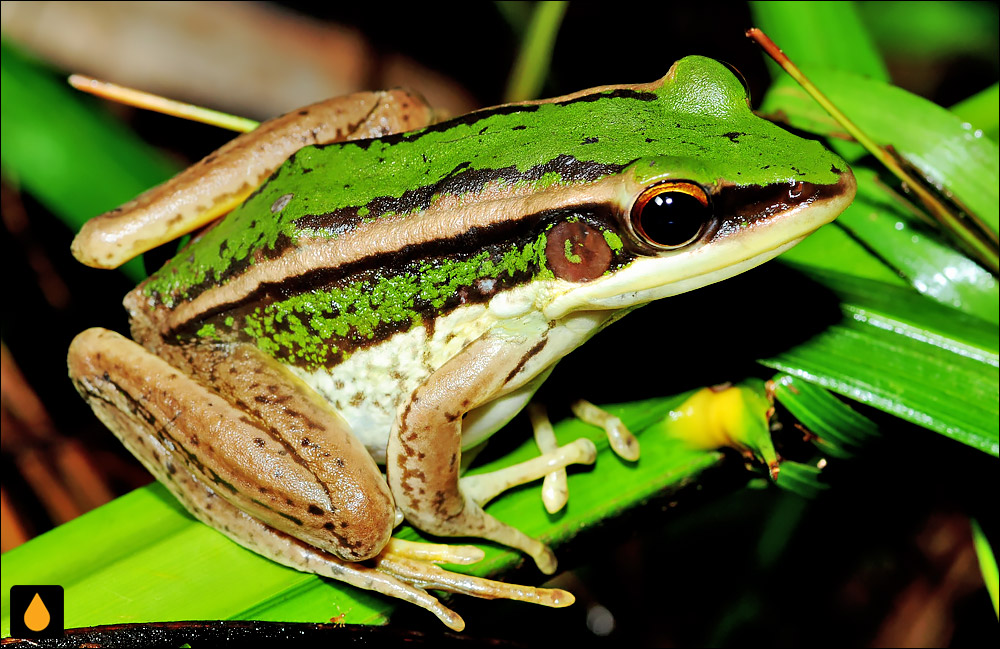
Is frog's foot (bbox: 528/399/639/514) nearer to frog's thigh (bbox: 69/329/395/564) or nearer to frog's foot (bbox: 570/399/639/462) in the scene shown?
frog's foot (bbox: 570/399/639/462)

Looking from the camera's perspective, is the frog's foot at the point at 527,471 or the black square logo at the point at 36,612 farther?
the frog's foot at the point at 527,471

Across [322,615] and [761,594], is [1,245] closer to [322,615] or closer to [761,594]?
[322,615]

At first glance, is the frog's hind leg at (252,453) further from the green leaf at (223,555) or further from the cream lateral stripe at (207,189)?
the cream lateral stripe at (207,189)

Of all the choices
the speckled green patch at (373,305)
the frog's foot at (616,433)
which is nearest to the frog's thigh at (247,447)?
the speckled green patch at (373,305)

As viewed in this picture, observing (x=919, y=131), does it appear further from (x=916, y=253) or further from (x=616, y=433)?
(x=616, y=433)

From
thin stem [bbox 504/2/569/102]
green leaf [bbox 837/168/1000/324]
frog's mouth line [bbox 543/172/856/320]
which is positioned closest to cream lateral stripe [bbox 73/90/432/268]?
frog's mouth line [bbox 543/172/856/320]

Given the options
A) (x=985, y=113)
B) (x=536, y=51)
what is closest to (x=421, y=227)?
(x=985, y=113)

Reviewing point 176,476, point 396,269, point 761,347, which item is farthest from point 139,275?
point 761,347
